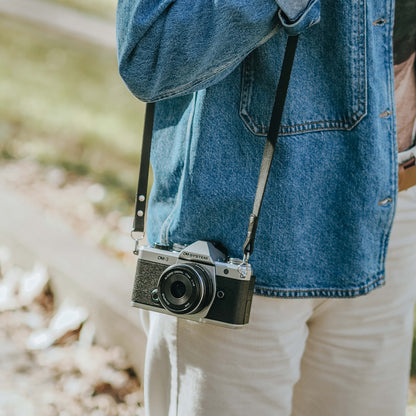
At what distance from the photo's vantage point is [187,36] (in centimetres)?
106

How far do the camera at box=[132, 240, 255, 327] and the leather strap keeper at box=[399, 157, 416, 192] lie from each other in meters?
0.43

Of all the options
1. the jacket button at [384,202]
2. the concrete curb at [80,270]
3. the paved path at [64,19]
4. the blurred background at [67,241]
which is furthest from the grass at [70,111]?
the jacket button at [384,202]

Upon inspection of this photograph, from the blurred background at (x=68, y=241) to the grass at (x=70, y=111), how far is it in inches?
0.4

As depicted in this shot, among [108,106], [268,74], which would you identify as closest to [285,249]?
[268,74]

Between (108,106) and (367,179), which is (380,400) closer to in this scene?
(367,179)

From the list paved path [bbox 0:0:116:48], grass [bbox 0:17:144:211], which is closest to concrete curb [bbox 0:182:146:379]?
grass [bbox 0:17:144:211]

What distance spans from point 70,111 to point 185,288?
170 inches

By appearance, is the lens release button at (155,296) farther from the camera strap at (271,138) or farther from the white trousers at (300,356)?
the camera strap at (271,138)

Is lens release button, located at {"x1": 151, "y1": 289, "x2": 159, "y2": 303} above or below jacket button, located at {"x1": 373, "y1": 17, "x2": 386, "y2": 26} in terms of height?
below

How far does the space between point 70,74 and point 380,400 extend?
5451mm

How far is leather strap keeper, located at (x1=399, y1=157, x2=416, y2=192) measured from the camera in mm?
1376

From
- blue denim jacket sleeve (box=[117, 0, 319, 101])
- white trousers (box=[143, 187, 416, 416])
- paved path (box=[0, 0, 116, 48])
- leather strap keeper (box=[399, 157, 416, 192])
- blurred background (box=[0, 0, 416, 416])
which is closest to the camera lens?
blue denim jacket sleeve (box=[117, 0, 319, 101])

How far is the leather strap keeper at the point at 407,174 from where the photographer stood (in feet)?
4.51

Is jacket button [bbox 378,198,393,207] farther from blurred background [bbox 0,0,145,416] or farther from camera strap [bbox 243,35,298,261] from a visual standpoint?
blurred background [bbox 0,0,145,416]
